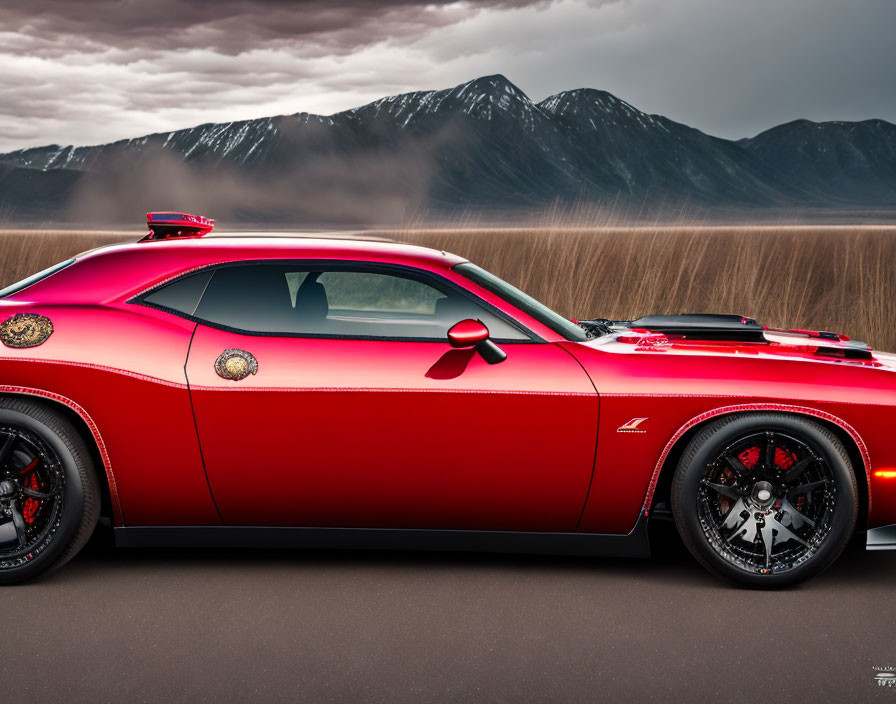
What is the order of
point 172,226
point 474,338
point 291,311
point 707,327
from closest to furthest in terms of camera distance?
point 474,338
point 291,311
point 172,226
point 707,327

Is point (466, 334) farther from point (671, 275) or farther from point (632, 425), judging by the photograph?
point (671, 275)

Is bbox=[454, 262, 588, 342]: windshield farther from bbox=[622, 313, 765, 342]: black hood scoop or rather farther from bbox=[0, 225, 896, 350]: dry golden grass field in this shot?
bbox=[0, 225, 896, 350]: dry golden grass field

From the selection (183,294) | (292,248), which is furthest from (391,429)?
(183,294)

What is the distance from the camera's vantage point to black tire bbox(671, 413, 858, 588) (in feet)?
14.1

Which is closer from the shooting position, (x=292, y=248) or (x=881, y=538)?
(x=881, y=538)

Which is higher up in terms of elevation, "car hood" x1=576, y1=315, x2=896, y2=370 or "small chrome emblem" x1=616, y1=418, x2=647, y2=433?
"car hood" x1=576, y1=315, x2=896, y2=370

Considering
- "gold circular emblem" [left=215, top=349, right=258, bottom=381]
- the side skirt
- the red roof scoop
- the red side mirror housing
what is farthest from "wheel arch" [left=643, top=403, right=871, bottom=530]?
the red roof scoop

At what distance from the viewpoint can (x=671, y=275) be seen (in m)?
15.0

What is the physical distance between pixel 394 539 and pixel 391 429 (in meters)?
0.51

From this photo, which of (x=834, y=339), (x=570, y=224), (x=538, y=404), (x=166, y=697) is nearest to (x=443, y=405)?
(x=538, y=404)

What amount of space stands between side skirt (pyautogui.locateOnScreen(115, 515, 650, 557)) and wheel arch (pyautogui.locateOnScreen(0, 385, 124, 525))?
0.43ft

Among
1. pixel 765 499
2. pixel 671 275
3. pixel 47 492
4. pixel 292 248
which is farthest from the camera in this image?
pixel 671 275

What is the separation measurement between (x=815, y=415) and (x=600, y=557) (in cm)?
130

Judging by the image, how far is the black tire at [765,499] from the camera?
4305 millimetres
